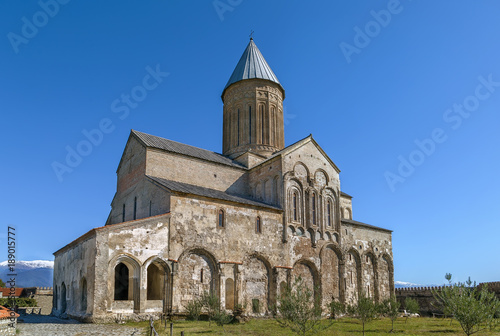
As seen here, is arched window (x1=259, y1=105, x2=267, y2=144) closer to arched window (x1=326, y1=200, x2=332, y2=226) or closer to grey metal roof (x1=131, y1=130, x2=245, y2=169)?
grey metal roof (x1=131, y1=130, x2=245, y2=169)

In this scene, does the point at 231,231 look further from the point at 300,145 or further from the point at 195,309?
the point at 300,145

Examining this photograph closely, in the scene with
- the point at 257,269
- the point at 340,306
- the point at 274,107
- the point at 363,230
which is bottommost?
the point at 340,306

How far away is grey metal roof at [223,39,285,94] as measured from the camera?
1216 inches

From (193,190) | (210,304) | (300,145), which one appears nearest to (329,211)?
(300,145)

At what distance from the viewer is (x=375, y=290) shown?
95.5 feet

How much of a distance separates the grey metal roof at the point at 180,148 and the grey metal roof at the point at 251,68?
271 inches

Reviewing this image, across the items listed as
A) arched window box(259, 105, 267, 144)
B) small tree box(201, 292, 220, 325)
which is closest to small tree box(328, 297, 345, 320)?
small tree box(201, 292, 220, 325)

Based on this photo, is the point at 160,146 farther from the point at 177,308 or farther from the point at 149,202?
the point at 177,308

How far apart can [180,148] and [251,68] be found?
9584mm

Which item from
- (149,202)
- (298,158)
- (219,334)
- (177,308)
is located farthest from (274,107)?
(219,334)

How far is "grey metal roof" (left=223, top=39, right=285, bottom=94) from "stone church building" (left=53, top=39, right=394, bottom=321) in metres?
0.12

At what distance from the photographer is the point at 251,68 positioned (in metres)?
31.2

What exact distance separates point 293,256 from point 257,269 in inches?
106

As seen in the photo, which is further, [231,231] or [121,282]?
[231,231]
